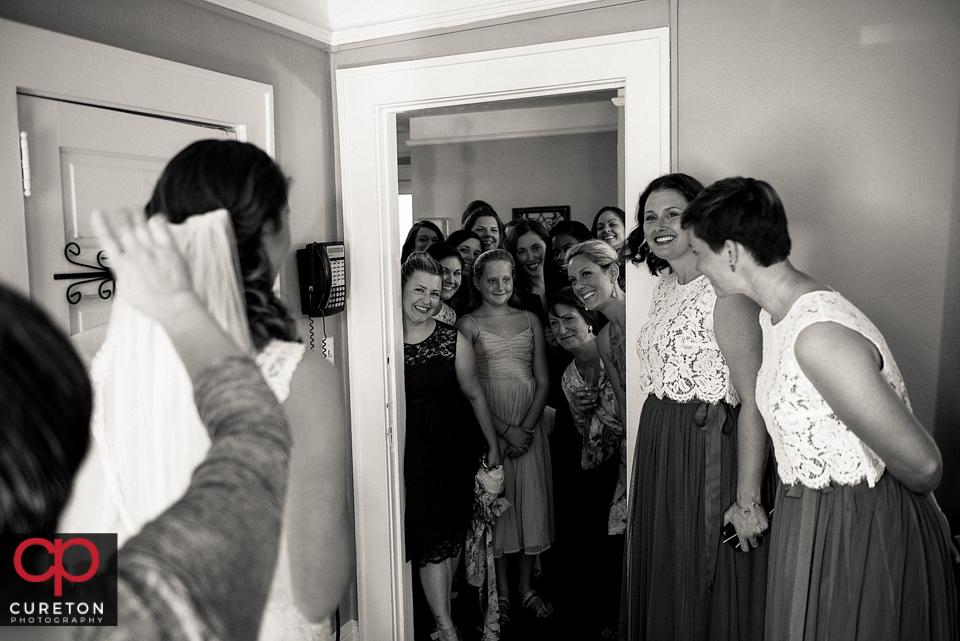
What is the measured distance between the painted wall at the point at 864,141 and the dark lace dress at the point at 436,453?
4.18 ft

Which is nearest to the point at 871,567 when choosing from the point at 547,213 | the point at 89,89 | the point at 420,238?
the point at 89,89

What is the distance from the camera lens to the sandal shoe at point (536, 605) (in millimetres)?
3016

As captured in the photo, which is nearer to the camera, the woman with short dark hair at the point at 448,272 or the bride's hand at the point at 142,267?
the bride's hand at the point at 142,267

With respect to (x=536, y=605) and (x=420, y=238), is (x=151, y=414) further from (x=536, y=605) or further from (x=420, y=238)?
(x=420, y=238)

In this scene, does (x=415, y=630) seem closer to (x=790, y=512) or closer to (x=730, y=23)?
(x=790, y=512)

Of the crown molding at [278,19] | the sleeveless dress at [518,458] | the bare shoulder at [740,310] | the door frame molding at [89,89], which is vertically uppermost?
the crown molding at [278,19]

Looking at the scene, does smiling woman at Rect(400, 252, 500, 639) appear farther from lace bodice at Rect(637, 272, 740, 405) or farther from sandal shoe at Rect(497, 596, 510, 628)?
lace bodice at Rect(637, 272, 740, 405)

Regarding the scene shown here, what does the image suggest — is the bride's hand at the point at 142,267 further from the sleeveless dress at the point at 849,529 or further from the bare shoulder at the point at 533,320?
the bare shoulder at the point at 533,320

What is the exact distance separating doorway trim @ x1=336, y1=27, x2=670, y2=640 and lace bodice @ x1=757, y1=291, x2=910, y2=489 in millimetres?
755

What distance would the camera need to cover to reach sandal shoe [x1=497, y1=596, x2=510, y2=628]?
2953mm

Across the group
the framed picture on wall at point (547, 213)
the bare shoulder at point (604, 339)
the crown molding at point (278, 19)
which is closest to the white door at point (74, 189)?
the crown molding at point (278, 19)

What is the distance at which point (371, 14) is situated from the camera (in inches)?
93.7

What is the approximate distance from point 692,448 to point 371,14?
1682 millimetres

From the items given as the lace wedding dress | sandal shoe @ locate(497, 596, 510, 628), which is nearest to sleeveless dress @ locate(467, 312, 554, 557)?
sandal shoe @ locate(497, 596, 510, 628)
